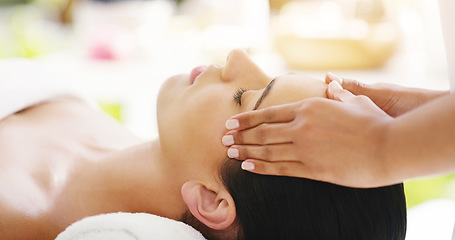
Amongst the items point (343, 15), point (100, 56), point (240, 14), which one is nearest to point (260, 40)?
point (240, 14)

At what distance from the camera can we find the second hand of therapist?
752 mm

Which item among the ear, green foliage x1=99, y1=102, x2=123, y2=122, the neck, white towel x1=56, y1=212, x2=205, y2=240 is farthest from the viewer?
green foliage x1=99, y1=102, x2=123, y2=122

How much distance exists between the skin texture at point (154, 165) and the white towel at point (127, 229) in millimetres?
97

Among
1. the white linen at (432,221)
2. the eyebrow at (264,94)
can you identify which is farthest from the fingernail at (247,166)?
the white linen at (432,221)

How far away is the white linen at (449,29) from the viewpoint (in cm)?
90

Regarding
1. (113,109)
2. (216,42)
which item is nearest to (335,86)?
(113,109)

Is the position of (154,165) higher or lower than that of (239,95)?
lower

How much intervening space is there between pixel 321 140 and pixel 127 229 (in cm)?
36

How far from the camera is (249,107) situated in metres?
1.03

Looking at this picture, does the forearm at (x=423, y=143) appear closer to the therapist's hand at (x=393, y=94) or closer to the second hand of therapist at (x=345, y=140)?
the second hand of therapist at (x=345, y=140)

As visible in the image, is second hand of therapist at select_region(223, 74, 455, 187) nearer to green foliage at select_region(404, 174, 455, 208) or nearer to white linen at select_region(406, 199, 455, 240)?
white linen at select_region(406, 199, 455, 240)

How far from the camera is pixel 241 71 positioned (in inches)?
45.1

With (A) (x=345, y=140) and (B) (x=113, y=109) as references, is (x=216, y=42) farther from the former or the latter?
(A) (x=345, y=140)

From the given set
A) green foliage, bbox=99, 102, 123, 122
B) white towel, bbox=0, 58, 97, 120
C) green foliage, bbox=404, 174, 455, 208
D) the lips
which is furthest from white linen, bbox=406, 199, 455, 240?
green foliage, bbox=99, 102, 123, 122
